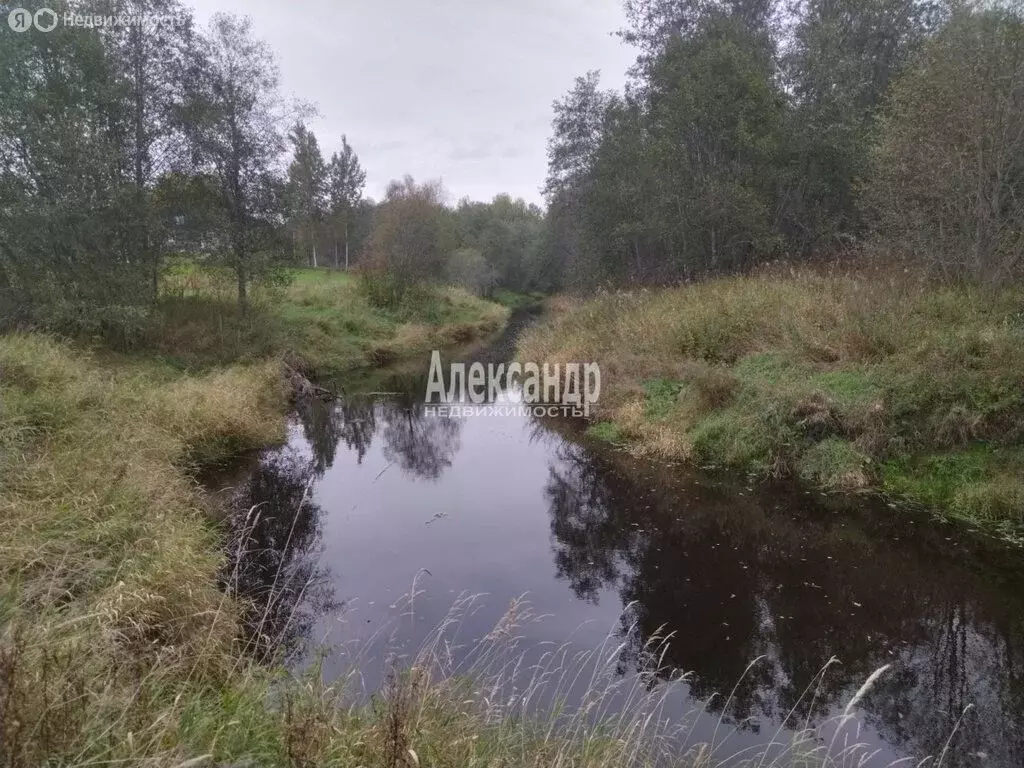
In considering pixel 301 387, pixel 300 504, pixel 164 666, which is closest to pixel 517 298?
pixel 301 387

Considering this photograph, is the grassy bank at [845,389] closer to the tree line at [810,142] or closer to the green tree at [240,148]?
the tree line at [810,142]

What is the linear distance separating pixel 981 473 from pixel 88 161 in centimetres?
1457

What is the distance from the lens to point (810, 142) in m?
14.7

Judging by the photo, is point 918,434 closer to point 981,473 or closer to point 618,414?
point 981,473

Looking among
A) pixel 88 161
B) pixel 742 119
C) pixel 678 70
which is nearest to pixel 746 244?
pixel 742 119

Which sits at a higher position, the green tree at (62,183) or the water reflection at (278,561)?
the green tree at (62,183)

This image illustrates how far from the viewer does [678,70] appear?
14852 mm

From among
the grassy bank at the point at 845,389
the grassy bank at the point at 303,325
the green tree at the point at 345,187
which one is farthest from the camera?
the green tree at the point at 345,187

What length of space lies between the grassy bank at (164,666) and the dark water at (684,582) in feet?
1.37

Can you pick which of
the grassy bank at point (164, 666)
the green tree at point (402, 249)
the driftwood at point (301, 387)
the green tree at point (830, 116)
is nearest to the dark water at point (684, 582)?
the grassy bank at point (164, 666)

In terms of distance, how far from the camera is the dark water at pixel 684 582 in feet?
12.9

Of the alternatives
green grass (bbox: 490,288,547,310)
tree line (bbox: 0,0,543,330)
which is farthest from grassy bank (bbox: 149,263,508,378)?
green grass (bbox: 490,288,547,310)

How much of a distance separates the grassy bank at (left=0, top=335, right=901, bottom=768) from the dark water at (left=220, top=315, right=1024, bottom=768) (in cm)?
42

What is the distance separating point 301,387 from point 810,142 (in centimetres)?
1379
